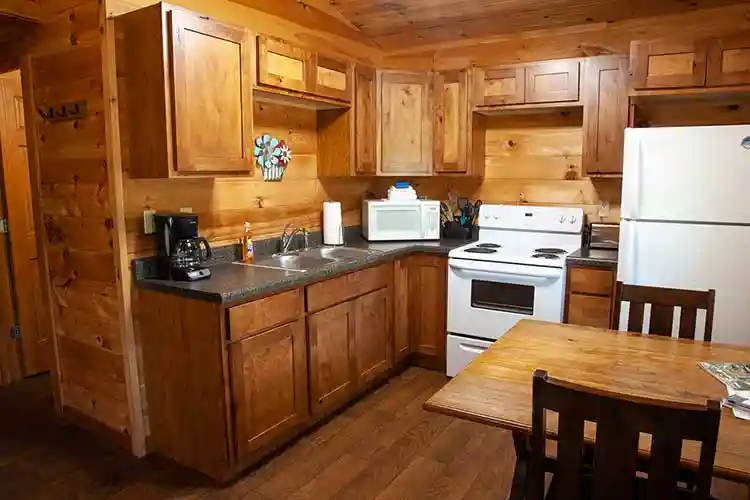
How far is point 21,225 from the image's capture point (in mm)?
3777

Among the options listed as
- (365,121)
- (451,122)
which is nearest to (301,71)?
(365,121)

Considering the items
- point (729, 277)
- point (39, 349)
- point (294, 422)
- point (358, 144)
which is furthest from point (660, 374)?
point (39, 349)

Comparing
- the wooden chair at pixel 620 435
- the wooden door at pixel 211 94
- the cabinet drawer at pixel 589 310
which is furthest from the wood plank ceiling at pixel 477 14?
the wooden chair at pixel 620 435

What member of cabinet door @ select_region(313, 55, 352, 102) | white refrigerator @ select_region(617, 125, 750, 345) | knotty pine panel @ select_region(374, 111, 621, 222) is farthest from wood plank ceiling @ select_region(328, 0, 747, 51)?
white refrigerator @ select_region(617, 125, 750, 345)

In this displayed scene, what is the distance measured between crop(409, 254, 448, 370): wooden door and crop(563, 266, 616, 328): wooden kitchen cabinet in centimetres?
81

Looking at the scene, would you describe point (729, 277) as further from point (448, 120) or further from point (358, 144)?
point (358, 144)

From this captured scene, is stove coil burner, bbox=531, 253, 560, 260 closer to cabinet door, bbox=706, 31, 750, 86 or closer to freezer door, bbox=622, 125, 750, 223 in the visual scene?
freezer door, bbox=622, 125, 750, 223

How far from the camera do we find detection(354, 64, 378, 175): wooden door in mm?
3779

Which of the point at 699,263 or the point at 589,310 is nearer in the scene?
the point at 699,263

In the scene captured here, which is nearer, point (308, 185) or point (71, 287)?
point (71, 287)

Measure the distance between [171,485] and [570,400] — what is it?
6.66 feet

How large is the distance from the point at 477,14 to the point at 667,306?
2.36 metres

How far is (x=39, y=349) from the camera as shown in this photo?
12.9 feet

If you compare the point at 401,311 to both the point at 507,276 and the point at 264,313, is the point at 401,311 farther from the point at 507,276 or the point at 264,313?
the point at 264,313
